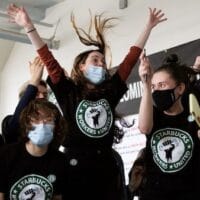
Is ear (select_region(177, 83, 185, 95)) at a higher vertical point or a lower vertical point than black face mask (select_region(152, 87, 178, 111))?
higher

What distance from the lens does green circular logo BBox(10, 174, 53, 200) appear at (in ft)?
6.17

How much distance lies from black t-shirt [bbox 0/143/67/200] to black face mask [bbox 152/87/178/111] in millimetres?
482

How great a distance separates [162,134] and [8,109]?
4.23 m

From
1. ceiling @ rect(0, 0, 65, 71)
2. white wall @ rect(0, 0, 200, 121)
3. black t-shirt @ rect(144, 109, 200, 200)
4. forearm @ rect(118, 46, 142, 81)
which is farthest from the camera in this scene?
ceiling @ rect(0, 0, 65, 71)

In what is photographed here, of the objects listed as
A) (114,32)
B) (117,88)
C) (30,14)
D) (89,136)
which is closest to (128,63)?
(117,88)

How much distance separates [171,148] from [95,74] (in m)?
0.47

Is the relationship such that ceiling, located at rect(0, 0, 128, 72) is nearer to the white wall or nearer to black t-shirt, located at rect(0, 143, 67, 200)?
the white wall

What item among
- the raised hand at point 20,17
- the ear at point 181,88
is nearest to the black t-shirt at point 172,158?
the ear at point 181,88

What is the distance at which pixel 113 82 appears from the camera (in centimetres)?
218

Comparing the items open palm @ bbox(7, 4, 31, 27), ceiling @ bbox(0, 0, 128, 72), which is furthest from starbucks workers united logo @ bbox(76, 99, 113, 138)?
ceiling @ bbox(0, 0, 128, 72)

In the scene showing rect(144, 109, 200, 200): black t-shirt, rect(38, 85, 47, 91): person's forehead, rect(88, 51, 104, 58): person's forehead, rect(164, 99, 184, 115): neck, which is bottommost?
rect(144, 109, 200, 200): black t-shirt

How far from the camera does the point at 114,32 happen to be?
457 cm

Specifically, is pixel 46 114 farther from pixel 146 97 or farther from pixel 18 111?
pixel 146 97

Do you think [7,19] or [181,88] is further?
[7,19]
